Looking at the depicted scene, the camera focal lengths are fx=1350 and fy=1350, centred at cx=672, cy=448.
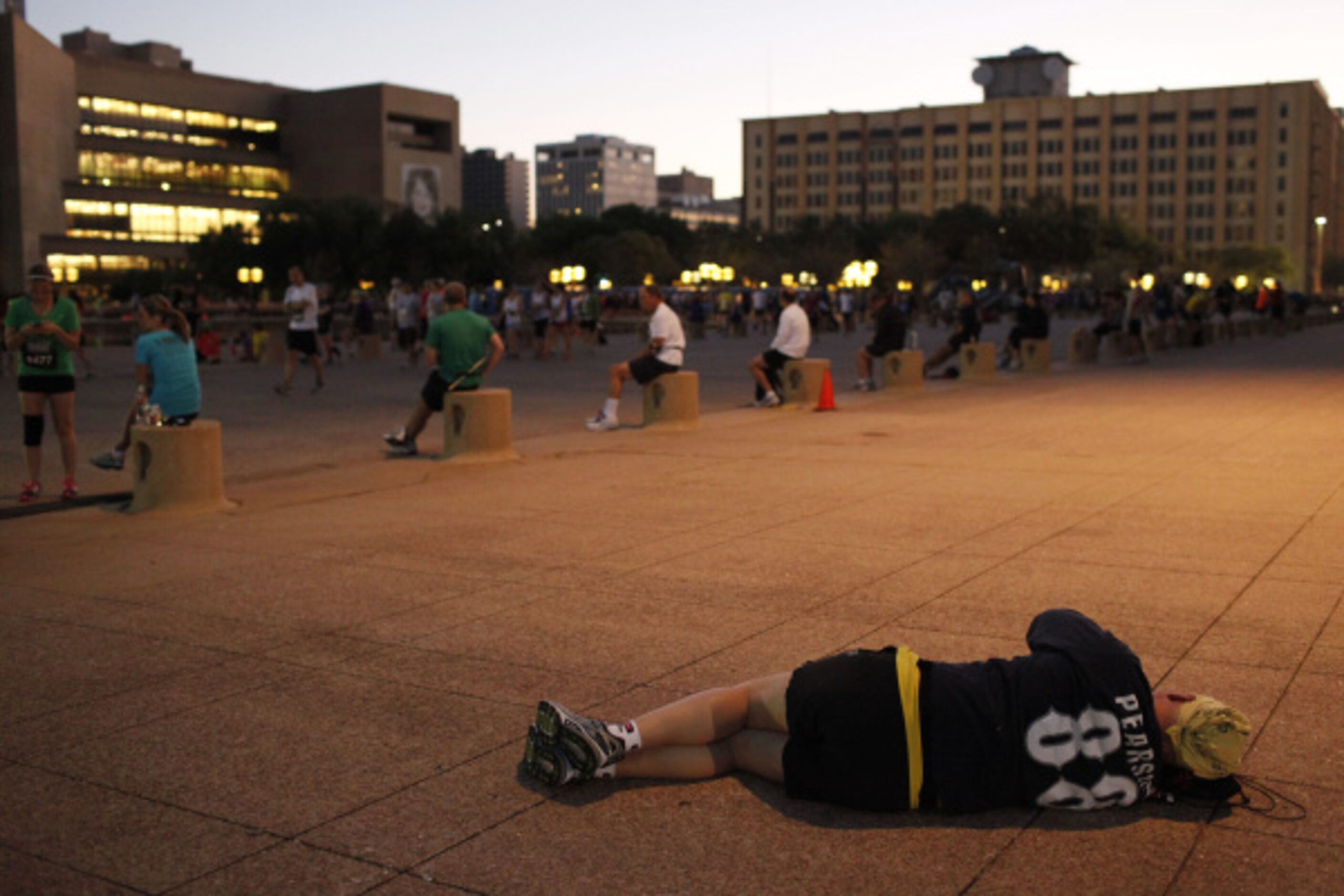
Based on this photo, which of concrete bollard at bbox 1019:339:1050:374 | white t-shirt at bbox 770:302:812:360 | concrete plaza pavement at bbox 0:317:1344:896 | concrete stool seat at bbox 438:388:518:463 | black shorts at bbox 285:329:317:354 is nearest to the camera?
concrete plaza pavement at bbox 0:317:1344:896

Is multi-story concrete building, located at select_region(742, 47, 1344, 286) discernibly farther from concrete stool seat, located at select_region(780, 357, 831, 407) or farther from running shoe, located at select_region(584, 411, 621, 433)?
running shoe, located at select_region(584, 411, 621, 433)

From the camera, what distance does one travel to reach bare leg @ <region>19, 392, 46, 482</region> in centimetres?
1028

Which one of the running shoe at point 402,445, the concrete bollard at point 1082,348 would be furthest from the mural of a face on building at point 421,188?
the running shoe at point 402,445

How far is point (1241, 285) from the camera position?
121438mm

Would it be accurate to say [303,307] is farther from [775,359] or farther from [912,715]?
[912,715]

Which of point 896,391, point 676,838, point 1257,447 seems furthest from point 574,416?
point 676,838

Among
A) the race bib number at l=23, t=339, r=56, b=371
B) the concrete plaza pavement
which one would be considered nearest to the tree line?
the concrete plaza pavement

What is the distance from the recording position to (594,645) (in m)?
5.86

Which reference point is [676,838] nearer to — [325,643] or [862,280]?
[325,643]

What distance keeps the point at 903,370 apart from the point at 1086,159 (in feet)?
494

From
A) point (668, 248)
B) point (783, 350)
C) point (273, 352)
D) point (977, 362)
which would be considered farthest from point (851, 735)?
point (668, 248)

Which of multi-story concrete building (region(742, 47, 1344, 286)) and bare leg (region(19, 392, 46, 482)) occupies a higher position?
multi-story concrete building (region(742, 47, 1344, 286))

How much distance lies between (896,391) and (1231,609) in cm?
1429

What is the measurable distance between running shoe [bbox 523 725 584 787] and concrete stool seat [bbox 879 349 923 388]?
16888mm
